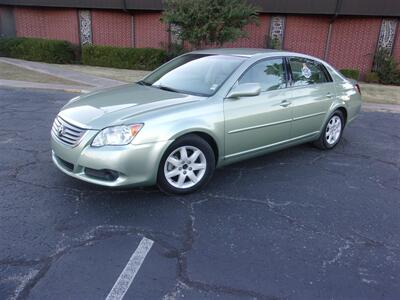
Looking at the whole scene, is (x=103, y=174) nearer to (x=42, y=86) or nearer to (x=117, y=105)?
(x=117, y=105)

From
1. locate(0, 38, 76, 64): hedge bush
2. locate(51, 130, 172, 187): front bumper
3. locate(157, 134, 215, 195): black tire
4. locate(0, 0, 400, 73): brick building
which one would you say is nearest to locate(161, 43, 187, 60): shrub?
locate(0, 0, 400, 73): brick building

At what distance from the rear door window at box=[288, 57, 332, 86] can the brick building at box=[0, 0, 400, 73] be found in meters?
10.3

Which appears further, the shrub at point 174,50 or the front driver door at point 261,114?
the shrub at point 174,50

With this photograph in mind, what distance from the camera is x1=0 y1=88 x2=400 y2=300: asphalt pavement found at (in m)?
2.49

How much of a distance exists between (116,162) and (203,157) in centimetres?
97

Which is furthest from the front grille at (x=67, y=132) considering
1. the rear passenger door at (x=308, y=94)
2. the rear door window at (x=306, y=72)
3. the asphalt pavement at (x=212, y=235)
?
the rear door window at (x=306, y=72)

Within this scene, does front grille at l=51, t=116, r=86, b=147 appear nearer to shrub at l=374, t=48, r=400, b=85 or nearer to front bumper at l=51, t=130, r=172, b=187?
front bumper at l=51, t=130, r=172, b=187

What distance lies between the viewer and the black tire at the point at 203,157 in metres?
3.53

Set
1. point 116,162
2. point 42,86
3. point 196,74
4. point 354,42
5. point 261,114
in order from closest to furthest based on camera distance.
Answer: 1. point 116,162
2. point 261,114
3. point 196,74
4. point 42,86
5. point 354,42

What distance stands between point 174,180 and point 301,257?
1.48 m

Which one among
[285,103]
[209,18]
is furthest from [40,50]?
[285,103]

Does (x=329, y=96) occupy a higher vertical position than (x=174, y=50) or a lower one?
higher

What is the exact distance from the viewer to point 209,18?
12.2 m

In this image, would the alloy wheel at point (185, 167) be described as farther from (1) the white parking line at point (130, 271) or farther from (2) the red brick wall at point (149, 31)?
(2) the red brick wall at point (149, 31)
